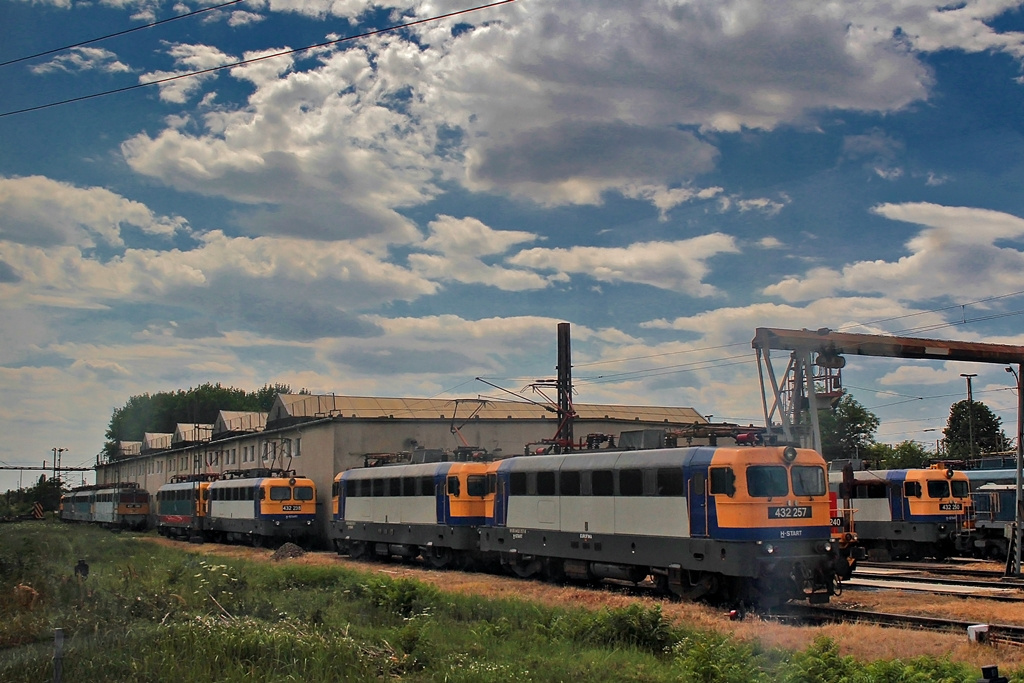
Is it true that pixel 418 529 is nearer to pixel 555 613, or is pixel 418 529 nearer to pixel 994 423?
pixel 555 613

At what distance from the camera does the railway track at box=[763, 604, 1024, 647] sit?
14445mm

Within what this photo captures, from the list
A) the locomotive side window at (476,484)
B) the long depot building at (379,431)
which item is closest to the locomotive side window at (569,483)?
the locomotive side window at (476,484)

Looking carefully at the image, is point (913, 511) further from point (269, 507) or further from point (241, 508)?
point (241, 508)

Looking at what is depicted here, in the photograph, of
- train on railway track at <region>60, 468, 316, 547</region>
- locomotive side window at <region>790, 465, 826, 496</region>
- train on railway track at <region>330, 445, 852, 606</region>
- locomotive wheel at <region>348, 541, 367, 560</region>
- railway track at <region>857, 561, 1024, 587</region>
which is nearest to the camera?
train on railway track at <region>330, 445, 852, 606</region>

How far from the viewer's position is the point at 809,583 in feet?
61.3

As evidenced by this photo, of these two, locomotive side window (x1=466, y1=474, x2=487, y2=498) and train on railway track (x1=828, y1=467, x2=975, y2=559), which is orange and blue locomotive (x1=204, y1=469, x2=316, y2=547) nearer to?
locomotive side window (x1=466, y1=474, x2=487, y2=498)

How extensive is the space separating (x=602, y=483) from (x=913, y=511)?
14.7 m

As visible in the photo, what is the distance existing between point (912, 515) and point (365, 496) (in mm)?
18761

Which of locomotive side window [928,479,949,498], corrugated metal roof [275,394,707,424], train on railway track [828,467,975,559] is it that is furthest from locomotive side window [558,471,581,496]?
corrugated metal roof [275,394,707,424]

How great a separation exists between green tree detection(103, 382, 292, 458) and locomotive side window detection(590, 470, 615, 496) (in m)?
104

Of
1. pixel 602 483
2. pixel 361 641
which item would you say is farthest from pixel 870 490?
pixel 361 641

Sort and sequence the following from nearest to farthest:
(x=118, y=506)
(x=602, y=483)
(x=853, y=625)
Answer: (x=853, y=625)
(x=602, y=483)
(x=118, y=506)

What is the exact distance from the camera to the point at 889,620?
1702 centimetres

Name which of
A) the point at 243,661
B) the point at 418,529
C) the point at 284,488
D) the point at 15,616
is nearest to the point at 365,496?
the point at 418,529
